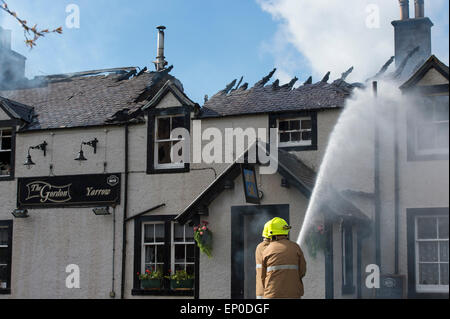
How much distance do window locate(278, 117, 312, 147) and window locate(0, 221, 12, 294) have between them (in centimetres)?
896

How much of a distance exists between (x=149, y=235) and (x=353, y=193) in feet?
20.2

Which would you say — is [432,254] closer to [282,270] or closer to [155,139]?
[282,270]

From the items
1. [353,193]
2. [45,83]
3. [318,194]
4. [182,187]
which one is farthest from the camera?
[45,83]

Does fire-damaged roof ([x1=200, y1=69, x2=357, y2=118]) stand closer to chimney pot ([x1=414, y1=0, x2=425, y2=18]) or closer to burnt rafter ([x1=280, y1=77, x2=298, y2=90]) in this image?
burnt rafter ([x1=280, y1=77, x2=298, y2=90])

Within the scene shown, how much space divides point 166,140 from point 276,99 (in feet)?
11.2

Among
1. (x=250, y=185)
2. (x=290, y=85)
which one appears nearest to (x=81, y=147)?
(x=290, y=85)

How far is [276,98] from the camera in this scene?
21.8 m

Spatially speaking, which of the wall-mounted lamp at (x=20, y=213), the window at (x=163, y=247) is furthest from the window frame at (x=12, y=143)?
the window at (x=163, y=247)

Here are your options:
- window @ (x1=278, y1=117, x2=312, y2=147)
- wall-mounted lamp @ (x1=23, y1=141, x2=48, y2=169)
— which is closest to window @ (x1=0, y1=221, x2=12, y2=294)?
wall-mounted lamp @ (x1=23, y1=141, x2=48, y2=169)

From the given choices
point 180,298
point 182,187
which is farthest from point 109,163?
point 180,298

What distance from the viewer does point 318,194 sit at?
18.3 m

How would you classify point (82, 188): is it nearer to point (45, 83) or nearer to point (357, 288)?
point (45, 83)

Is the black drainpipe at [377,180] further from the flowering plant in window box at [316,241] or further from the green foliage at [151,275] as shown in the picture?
the green foliage at [151,275]
